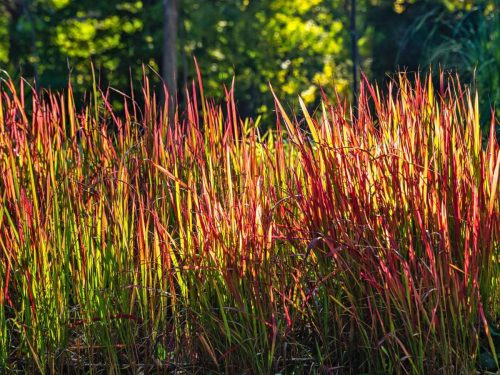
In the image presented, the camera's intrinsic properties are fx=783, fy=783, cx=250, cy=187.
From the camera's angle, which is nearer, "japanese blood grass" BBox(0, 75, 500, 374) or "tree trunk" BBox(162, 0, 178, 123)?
"japanese blood grass" BBox(0, 75, 500, 374)

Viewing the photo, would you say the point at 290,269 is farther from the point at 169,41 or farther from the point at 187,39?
the point at 187,39

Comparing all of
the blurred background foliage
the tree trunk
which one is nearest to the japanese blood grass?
the tree trunk

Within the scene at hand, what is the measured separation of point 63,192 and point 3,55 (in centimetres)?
1571

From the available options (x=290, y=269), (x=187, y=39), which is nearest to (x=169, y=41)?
(x=187, y=39)

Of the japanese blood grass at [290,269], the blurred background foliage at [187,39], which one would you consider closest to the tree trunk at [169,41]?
the blurred background foliage at [187,39]

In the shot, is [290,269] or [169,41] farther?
[169,41]

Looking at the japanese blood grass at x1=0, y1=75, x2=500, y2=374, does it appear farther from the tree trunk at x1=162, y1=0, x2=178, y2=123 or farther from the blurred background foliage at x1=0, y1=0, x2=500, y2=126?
the blurred background foliage at x1=0, y1=0, x2=500, y2=126

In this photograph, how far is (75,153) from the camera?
3.08 metres

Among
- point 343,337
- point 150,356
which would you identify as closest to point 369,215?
point 343,337

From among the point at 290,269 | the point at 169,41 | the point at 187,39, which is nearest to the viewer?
the point at 290,269

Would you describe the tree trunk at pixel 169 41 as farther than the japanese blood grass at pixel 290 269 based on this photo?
Yes

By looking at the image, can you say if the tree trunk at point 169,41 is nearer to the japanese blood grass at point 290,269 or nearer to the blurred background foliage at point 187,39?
the blurred background foliage at point 187,39

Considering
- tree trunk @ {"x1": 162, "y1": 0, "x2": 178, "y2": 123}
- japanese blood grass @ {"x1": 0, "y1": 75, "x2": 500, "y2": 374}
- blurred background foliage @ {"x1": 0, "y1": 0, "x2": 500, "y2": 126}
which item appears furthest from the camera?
blurred background foliage @ {"x1": 0, "y1": 0, "x2": 500, "y2": 126}

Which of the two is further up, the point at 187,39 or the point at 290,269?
the point at 290,269
